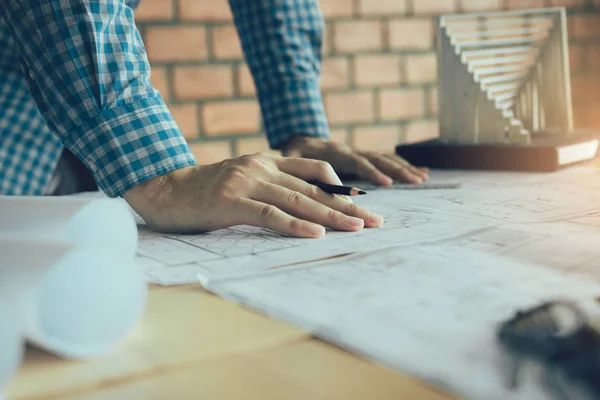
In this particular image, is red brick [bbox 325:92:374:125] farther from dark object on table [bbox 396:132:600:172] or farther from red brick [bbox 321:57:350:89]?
dark object on table [bbox 396:132:600:172]

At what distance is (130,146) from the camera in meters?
0.88

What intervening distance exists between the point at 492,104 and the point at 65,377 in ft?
3.35

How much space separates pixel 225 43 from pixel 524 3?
3.64 ft

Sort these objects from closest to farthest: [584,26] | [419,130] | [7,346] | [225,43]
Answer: [7,346]
[225,43]
[419,130]
[584,26]

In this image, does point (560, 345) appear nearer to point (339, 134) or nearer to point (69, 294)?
point (69, 294)

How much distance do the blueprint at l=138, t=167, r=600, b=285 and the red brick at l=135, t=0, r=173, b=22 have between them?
1057 mm

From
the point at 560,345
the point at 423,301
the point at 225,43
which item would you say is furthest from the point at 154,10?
the point at 560,345

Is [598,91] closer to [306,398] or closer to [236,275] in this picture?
[236,275]

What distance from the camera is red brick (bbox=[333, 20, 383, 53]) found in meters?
2.11

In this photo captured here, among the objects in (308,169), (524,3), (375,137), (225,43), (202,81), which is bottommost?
(375,137)

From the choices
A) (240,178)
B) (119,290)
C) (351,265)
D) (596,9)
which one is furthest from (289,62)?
(596,9)

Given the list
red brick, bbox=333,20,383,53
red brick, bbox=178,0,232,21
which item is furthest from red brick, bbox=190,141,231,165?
red brick, bbox=333,20,383,53

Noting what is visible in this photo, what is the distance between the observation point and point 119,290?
0.41 m

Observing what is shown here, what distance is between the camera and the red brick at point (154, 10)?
1812 mm
